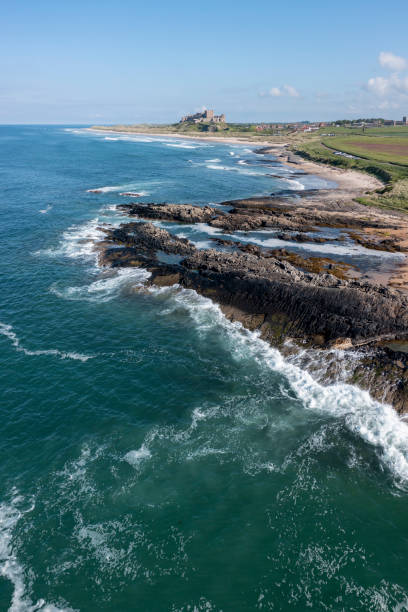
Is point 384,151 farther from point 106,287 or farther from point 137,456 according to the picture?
point 137,456

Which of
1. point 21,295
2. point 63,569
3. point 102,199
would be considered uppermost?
point 102,199

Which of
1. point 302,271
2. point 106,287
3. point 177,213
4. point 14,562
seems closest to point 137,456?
point 14,562

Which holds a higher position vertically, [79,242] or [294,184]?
[294,184]

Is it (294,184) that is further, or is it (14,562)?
(294,184)

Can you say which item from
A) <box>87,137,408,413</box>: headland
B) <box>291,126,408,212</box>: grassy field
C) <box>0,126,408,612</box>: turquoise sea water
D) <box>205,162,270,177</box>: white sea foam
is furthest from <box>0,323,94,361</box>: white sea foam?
<box>205,162,270,177</box>: white sea foam

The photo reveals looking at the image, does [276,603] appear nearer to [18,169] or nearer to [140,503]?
[140,503]

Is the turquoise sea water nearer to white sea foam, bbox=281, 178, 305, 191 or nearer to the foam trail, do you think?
the foam trail

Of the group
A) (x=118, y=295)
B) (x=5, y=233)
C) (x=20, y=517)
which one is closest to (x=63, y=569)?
(x=20, y=517)
